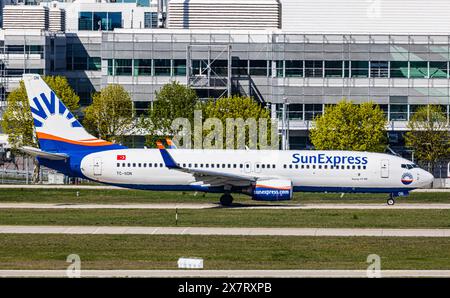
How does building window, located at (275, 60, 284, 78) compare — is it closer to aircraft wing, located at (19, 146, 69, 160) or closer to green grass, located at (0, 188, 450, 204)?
green grass, located at (0, 188, 450, 204)

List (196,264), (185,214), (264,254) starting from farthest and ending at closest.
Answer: (185,214)
(264,254)
(196,264)

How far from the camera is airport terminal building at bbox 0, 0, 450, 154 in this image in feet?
378

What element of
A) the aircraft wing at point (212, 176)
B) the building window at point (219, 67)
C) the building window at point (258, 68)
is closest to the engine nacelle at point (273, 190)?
the aircraft wing at point (212, 176)

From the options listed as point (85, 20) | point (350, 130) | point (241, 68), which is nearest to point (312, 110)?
point (241, 68)

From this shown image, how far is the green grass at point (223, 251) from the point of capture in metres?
36.2

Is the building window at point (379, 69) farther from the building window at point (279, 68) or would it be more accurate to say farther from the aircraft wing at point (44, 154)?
the aircraft wing at point (44, 154)

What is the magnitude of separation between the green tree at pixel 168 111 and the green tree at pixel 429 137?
22237mm

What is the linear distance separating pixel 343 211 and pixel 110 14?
136m

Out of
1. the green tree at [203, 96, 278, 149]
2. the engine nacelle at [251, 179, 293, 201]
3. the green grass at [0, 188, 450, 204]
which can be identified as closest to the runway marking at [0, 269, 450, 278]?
the engine nacelle at [251, 179, 293, 201]

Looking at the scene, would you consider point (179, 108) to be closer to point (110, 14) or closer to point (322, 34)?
point (322, 34)

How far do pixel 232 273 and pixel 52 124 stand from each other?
35441 mm

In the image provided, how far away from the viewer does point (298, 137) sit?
4675 inches

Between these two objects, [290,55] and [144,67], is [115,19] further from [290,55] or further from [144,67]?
[290,55]

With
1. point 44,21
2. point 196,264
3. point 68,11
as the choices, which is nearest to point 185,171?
point 196,264
